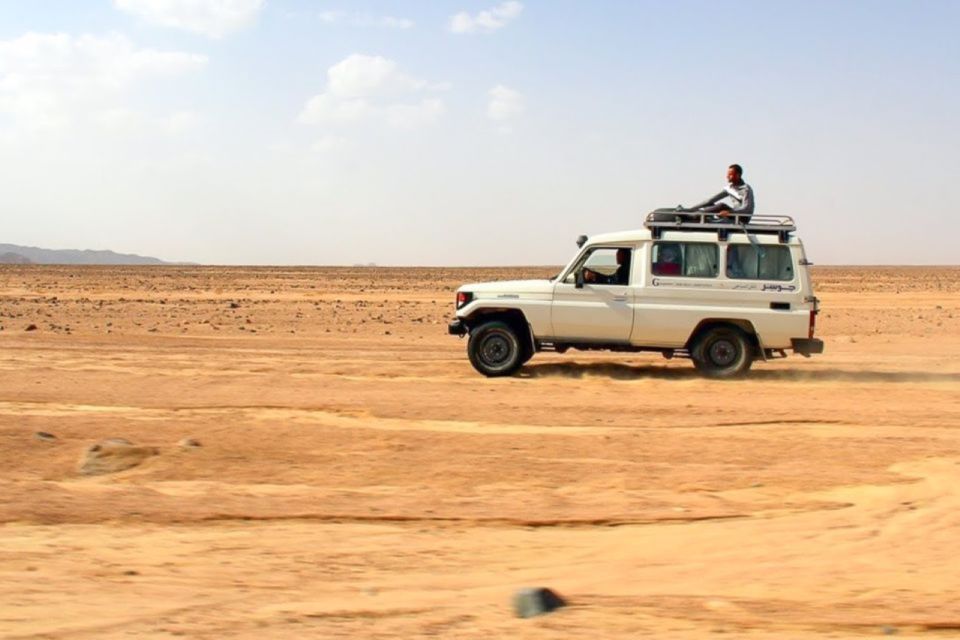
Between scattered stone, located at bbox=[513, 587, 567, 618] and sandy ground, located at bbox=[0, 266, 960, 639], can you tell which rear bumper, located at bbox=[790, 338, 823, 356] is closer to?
sandy ground, located at bbox=[0, 266, 960, 639]

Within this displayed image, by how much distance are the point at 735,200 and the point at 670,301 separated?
5.58 feet

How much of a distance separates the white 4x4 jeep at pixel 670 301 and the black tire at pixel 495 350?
1 centimetres

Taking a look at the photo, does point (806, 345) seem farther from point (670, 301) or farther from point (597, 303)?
point (597, 303)

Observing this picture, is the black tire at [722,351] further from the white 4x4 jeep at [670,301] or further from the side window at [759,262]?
the side window at [759,262]

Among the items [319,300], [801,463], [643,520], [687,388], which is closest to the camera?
[643,520]

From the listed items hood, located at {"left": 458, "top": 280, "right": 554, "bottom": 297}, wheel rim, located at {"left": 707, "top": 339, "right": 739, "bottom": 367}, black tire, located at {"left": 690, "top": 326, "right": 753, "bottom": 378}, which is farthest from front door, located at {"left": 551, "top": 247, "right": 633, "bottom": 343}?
wheel rim, located at {"left": 707, "top": 339, "right": 739, "bottom": 367}

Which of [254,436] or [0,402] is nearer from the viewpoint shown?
[254,436]

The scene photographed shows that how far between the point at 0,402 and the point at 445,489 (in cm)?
601

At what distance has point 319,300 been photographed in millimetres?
36750

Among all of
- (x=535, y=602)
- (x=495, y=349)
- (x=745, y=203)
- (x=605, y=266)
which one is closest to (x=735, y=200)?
(x=745, y=203)

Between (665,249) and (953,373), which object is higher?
(665,249)

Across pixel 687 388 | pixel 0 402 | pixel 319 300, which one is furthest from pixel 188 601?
pixel 319 300

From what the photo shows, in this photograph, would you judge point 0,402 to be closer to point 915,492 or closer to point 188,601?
point 188,601

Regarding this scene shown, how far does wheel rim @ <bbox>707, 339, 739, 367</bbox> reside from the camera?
14.3 metres
